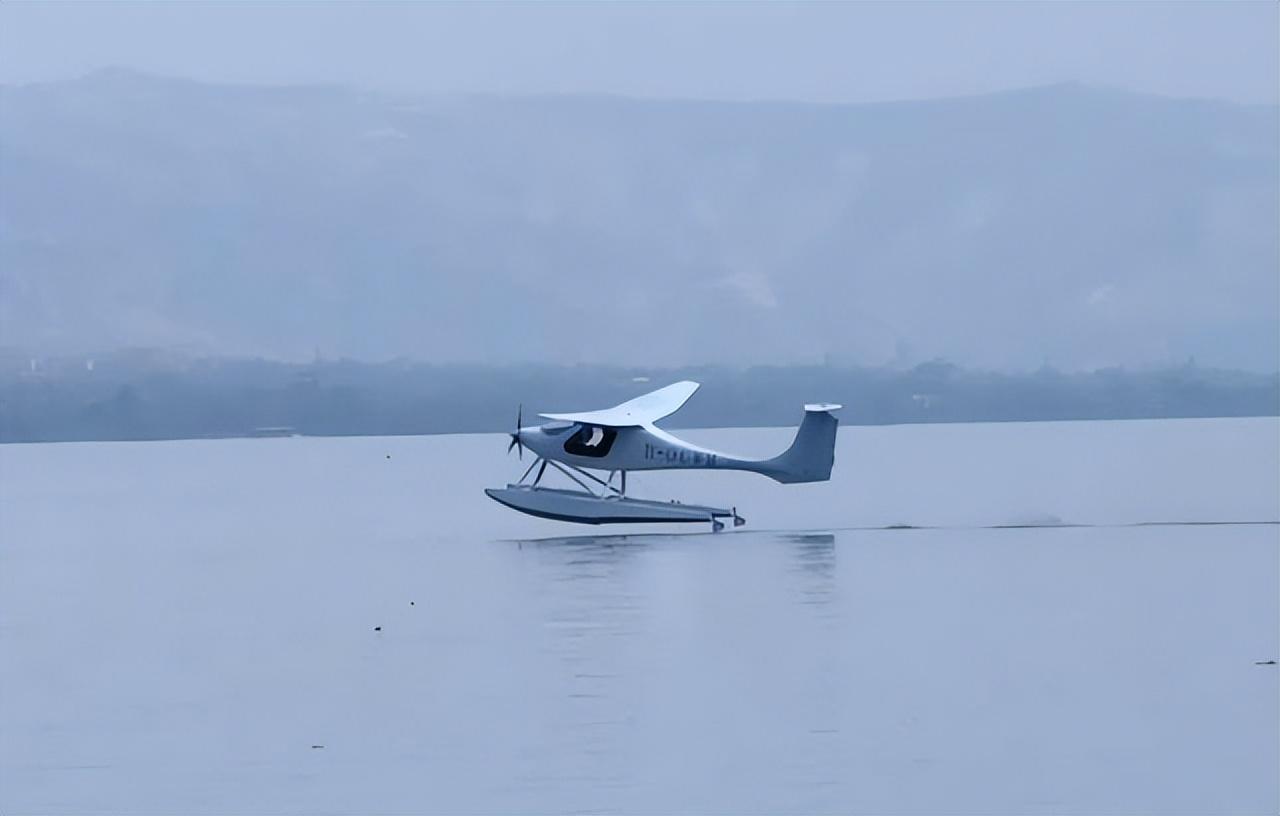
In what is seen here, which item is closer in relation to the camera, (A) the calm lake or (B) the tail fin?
(A) the calm lake

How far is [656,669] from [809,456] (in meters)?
17.3

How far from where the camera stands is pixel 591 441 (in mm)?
39062

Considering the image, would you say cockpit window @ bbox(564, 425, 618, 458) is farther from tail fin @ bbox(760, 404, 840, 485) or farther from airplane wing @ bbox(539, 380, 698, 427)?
tail fin @ bbox(760, 404, 840, 485)

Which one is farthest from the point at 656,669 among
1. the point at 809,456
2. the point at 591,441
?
the point at 809,456

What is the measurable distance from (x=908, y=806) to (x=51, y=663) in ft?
40.3

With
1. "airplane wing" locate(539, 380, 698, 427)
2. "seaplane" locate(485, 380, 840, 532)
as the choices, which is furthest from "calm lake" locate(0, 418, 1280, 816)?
"airplane wing" locate(539, 380, 698, 427)

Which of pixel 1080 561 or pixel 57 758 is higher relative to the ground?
pixel 1080 561

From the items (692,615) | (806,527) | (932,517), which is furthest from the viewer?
(932,517)

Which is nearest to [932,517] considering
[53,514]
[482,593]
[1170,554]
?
[1170,554]

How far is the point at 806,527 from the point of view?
46.7 m

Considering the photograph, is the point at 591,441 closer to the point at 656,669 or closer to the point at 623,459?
the point at 623,459

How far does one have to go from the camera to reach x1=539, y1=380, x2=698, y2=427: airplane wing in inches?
1558

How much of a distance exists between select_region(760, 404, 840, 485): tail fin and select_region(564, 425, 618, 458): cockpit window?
2.89 meters

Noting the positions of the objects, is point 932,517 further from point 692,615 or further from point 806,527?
point 692,615
